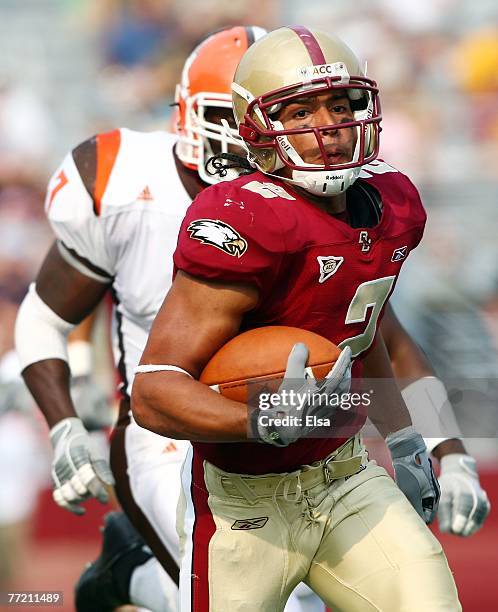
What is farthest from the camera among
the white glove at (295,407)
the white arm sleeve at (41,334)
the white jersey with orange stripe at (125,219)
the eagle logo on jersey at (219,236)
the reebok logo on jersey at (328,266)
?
the white arm sleeve at (41,334)

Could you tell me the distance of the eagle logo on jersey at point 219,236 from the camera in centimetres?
214

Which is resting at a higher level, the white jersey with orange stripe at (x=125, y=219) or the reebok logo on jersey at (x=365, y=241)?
the reebok logo on jersey at (x=365, y=241)

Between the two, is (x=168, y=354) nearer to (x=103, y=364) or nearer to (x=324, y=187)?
(x=324, y=187)

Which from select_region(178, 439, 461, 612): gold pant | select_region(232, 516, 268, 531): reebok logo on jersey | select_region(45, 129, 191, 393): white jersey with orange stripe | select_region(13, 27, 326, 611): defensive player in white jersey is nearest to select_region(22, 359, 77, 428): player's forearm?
select_region(13, 27, 326, 611): defensive player in white jersey

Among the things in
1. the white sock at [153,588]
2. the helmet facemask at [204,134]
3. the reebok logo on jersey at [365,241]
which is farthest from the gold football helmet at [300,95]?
the white sock at [153,588]

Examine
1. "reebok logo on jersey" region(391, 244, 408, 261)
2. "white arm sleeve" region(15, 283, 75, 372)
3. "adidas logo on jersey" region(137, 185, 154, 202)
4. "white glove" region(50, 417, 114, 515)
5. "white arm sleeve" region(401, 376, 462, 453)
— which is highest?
"reebok logo on jersey" region(391, 244, 408, 261)

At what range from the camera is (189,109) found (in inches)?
128

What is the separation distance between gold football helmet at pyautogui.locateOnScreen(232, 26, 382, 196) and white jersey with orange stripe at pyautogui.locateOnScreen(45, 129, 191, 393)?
0.79 meters

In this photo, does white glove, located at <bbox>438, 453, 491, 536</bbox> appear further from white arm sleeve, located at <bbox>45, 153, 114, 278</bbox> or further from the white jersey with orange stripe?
white arm sleeve, located at <bbox>45, 153, 114, 278</bbox>

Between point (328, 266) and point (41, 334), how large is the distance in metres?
1.33

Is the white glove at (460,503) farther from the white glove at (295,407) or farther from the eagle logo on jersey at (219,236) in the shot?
the eagle logo on jersey at (219,236)

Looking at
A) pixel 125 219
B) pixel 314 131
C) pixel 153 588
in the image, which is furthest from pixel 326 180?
pixel 153 588

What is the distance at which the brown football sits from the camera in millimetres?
2109

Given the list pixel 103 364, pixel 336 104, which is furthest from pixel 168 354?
pixel 103 364
